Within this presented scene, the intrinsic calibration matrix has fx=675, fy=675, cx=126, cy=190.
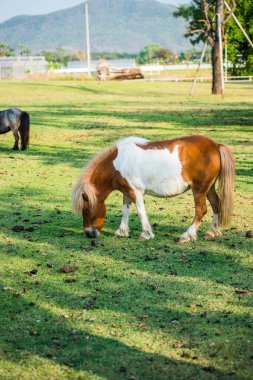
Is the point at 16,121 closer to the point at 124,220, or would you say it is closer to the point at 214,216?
the point at 124,220

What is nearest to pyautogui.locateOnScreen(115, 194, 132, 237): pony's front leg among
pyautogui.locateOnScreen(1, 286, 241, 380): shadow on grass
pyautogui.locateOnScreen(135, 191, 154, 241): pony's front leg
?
pyautogui.locateOnScreen(135, 191, 154, 241): pony's front leg

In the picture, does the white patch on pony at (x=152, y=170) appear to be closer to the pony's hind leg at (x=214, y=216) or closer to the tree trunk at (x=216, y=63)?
the pony's hind leg at (x=214, y=216)

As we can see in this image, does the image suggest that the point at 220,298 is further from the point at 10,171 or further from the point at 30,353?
the point at 10,171

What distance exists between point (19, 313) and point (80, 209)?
2466 millimetres

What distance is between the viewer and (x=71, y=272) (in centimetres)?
754

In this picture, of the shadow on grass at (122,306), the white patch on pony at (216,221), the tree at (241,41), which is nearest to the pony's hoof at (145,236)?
the shadow on grass at (122,306)

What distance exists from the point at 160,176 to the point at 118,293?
2.13 metres

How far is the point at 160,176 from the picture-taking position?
8.49 meters

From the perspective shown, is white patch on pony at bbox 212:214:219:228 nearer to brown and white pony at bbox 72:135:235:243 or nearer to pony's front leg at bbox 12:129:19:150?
brown and white pony at bbox 72:135:235:243

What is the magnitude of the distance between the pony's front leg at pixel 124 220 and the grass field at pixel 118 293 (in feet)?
0.40

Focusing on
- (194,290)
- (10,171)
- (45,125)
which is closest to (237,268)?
(194,290)

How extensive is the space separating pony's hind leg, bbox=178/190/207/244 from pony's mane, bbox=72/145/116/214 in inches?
47.7

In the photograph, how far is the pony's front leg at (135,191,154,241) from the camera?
859 cm

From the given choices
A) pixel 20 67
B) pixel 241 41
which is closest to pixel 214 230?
pixel 241 41
